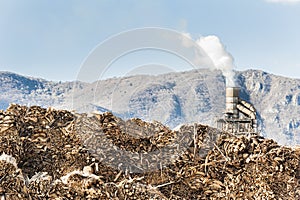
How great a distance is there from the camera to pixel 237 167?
4758 mm

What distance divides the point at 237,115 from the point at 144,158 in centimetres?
1216

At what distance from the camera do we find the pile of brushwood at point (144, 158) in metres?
4.53

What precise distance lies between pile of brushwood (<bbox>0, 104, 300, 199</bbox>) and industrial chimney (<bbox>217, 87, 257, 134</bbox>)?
417 inches

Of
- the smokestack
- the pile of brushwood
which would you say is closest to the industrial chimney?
the smokestack

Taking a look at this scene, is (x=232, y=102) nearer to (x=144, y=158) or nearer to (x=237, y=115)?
(x=237, y=115)

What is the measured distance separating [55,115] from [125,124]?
0.77 meters

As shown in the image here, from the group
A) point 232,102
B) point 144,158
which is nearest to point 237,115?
point 232,102

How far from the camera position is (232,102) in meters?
16.9

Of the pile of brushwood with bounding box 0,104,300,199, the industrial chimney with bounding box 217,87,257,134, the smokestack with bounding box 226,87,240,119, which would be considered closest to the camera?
the pile of brushwood with bounding box 0,104,300,199

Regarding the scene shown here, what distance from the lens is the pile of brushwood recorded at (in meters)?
A: 4.53

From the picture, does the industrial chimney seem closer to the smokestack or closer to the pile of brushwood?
the smokestack

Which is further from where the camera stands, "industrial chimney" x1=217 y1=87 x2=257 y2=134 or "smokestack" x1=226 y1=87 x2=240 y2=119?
"smokestack" x1=226 y1=87 x2=240 y2=119

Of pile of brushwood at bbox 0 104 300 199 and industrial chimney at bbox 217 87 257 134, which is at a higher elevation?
industrial chimney at bbox 217 87 257 134

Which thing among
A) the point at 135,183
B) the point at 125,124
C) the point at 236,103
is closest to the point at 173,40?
the point at 125,124
